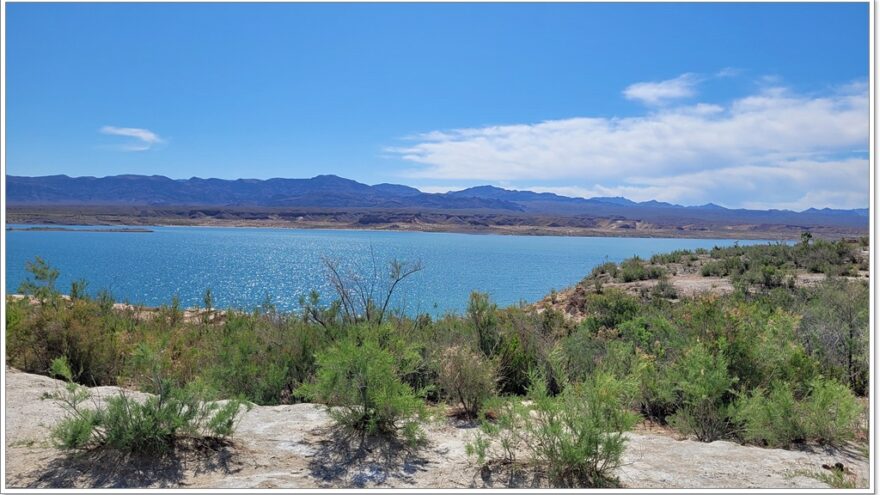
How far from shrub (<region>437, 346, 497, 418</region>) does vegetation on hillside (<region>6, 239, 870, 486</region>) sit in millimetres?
14

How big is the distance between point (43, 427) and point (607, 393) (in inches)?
176

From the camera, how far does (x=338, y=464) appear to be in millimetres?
4133

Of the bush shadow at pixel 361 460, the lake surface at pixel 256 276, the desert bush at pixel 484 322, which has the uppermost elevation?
the desert bush at pixel 484 322

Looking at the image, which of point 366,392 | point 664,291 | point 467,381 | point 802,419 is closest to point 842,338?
point 802,419

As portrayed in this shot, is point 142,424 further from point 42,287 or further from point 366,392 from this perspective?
point 42,287

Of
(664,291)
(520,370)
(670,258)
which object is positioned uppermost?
(670,258)

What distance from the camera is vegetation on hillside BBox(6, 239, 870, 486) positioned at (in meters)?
4.22

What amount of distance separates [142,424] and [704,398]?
4.59m

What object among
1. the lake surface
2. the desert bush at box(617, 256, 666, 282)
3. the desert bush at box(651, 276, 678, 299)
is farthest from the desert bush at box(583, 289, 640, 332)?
the desert bush at box(617, 256, 666, 282)

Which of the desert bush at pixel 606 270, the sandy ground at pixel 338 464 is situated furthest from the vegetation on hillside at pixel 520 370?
the desert bush at pixel 606 270

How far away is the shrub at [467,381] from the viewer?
18.3 ft

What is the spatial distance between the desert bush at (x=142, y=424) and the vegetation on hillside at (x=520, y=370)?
7 centimetres

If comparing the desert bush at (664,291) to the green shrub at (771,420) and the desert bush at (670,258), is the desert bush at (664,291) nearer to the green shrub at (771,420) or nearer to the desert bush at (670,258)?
the desert bush at (670,258)

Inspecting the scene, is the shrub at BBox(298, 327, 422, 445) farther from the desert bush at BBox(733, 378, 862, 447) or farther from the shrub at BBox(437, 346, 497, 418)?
the desert bush at BBox(733, 378, 862, 447)
